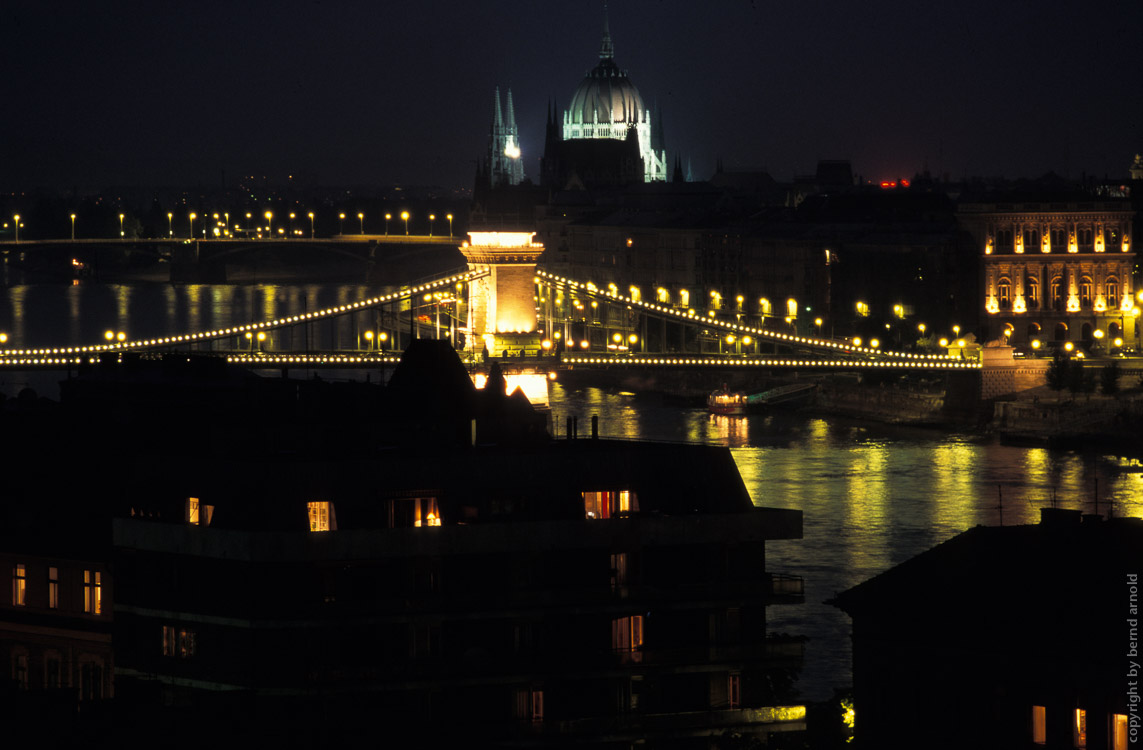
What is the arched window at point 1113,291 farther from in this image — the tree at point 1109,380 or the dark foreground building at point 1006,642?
the dark foreground building at point 1006,642

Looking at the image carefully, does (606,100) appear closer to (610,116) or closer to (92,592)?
(610,116)

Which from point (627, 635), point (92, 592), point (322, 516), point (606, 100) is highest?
point (606, 100)

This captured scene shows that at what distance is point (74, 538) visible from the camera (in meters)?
11.6

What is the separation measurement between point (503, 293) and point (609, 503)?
86.9 ft

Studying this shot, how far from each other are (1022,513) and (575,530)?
11.6 meters

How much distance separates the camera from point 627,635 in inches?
→ 440

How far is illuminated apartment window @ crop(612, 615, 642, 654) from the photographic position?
11148 millimetres

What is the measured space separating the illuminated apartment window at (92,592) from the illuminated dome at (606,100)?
79.1 meters

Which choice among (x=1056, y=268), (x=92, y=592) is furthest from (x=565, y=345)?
(x=92, y=592)

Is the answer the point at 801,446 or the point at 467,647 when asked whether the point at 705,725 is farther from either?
the point at 801,446

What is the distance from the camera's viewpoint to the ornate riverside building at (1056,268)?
40781mm

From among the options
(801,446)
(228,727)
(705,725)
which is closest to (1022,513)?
(801,446)

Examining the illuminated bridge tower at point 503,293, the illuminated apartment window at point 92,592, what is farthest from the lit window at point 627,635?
the illuminated bridge tower at point 503,293

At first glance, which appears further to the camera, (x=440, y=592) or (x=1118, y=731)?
(x=440, y=592)
